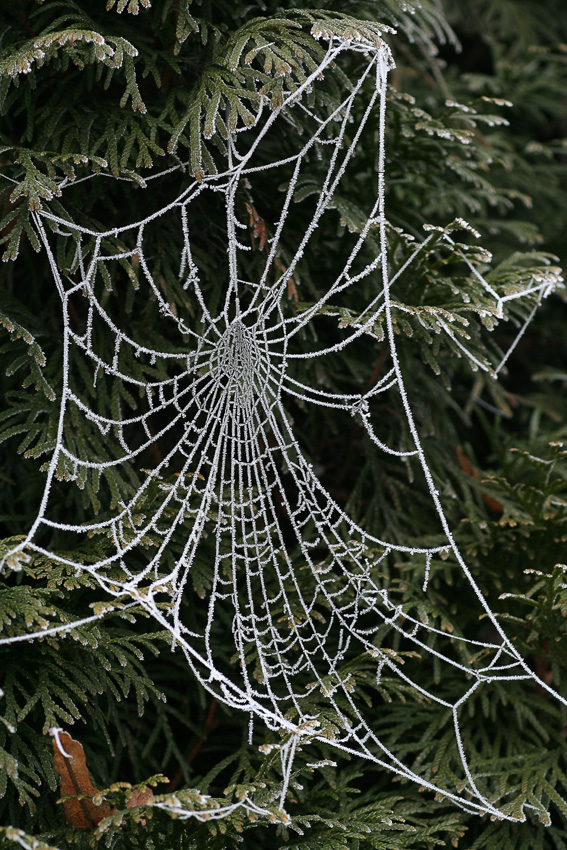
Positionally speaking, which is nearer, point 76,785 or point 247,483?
point 76,785

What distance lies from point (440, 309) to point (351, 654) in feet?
1.64

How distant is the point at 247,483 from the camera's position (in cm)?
122

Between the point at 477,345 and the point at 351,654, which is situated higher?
the point at 477,345

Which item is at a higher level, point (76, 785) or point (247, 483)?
point (247, 483)

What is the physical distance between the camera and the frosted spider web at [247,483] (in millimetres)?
1047

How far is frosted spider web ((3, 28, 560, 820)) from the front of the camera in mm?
1047

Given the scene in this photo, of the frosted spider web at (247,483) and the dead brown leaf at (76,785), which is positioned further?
the frosted spider web at (247,483)

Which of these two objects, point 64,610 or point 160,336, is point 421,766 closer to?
point 64,610

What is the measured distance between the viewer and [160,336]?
1.15m

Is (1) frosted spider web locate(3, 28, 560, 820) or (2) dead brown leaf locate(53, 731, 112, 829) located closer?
(2) dead brown leaf locate(53, 731, 112, 829)

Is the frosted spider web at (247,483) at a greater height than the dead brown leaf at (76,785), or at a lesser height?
greater

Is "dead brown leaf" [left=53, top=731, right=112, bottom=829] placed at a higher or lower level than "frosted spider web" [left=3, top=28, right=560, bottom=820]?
lower

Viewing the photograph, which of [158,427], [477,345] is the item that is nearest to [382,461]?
[477,345]

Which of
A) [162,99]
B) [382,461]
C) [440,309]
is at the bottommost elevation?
[382,461]
